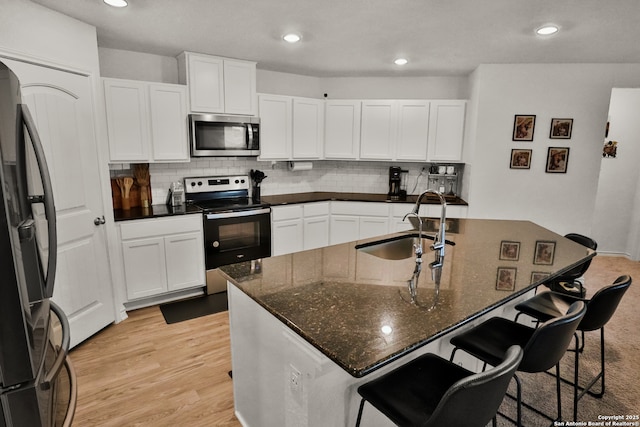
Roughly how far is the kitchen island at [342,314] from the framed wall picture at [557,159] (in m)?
2.07

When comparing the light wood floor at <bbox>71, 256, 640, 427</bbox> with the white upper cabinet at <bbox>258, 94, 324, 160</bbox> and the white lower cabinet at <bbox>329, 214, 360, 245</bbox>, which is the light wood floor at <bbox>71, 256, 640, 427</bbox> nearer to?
the white lower cabinet at <bbox>329, 214, 360, 245</bbox>

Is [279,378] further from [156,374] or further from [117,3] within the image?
[117,3]

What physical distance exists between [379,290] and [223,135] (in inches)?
111

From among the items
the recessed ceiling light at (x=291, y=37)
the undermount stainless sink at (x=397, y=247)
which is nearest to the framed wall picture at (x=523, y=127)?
the undermount stainless sink at (x=397, y=247)

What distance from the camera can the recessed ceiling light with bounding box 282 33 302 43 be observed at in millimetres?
3102

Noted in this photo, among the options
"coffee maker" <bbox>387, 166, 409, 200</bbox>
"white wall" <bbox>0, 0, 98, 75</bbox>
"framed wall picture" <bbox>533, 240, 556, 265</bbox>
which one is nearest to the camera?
"framed wall picture" <bbox>533, 240, 556, 265</bbox>

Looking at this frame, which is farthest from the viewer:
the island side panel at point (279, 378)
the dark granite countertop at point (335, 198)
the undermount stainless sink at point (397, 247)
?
the dark granite countertop at point (335, 198)

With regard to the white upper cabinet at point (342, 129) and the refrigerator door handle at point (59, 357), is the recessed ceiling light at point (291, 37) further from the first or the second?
the refrigerator door handle at point (59, 357)

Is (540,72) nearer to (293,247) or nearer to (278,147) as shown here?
(278,147)

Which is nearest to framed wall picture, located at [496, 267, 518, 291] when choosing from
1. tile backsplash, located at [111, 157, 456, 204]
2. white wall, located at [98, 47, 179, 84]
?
tile backsplash, located at [111, 157, 456, 204]

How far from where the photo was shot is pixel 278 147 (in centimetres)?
437

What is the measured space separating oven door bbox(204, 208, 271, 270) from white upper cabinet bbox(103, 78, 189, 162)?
2.46ft

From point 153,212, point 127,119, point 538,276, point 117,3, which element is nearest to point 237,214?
point 153,212

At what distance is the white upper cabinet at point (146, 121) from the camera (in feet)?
10.6
